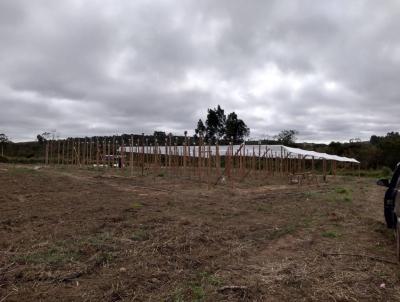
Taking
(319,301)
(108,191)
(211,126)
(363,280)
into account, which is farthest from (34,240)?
(211,126)

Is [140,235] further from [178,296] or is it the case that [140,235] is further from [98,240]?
[178,296]

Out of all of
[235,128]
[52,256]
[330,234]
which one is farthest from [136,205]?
[235,128]

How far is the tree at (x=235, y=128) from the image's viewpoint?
5444cm

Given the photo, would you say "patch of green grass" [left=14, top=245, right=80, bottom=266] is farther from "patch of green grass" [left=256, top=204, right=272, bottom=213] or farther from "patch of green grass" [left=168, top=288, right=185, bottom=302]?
"patch of green grass" [left=256, top=204, right=272, bottom=213]

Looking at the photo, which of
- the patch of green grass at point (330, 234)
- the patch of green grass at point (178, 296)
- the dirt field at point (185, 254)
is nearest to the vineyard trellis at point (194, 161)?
the dirt field at point (185, 254)

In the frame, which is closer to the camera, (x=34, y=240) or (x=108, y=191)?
(x=34, y=240)

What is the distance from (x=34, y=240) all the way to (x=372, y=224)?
244 inches

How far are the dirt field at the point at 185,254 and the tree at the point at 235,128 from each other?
149ft

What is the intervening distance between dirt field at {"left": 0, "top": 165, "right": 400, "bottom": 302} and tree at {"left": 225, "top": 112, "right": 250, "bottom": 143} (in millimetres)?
45347

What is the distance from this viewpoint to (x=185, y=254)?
5.17 metres

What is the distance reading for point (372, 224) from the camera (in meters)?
7.95

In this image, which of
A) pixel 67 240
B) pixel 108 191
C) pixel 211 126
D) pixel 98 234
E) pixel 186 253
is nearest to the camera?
pixel 186 253

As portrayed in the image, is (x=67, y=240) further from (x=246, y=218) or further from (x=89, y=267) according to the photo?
(x=246, y=218)

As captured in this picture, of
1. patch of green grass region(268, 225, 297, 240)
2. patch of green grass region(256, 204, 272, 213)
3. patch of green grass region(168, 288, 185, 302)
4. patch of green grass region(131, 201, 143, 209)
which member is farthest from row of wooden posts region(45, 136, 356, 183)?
patch of green grass region(168, 288, 185, 302)
